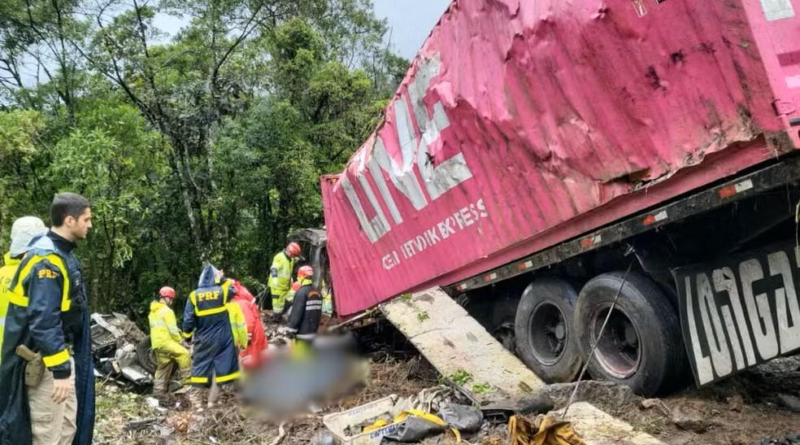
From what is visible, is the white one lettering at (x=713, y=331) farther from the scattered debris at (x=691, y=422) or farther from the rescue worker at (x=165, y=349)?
the rescue worker at (x=165, y=349)

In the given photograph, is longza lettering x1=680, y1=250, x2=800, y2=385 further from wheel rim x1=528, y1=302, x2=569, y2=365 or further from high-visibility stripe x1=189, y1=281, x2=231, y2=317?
high-visibility stripe x1=189, y1=281, x2=231, y2=317

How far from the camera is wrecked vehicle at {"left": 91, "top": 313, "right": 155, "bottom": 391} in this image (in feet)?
23.8

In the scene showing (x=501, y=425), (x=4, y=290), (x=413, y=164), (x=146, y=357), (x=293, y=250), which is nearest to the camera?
(x=4, y=290)

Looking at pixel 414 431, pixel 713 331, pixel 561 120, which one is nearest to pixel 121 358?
pixel 414 431

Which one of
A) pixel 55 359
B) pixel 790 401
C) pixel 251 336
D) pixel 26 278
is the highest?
pixel 26 278

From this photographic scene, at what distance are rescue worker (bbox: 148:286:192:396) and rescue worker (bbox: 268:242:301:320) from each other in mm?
2450

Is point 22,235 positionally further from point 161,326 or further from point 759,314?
Answer: point 759,314

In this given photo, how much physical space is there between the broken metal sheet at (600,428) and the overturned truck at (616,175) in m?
0.64

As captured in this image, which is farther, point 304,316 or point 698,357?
point 304,316

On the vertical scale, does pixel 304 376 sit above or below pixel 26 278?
below

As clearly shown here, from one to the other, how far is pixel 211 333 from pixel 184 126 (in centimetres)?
874

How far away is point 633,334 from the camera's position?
14.5ft

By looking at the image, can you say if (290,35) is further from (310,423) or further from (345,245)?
(310,423)

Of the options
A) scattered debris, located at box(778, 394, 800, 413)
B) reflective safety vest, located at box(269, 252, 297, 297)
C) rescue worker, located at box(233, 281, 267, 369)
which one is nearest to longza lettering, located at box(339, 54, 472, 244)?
rescue worker, located at box(233, 281, 267, 369)
